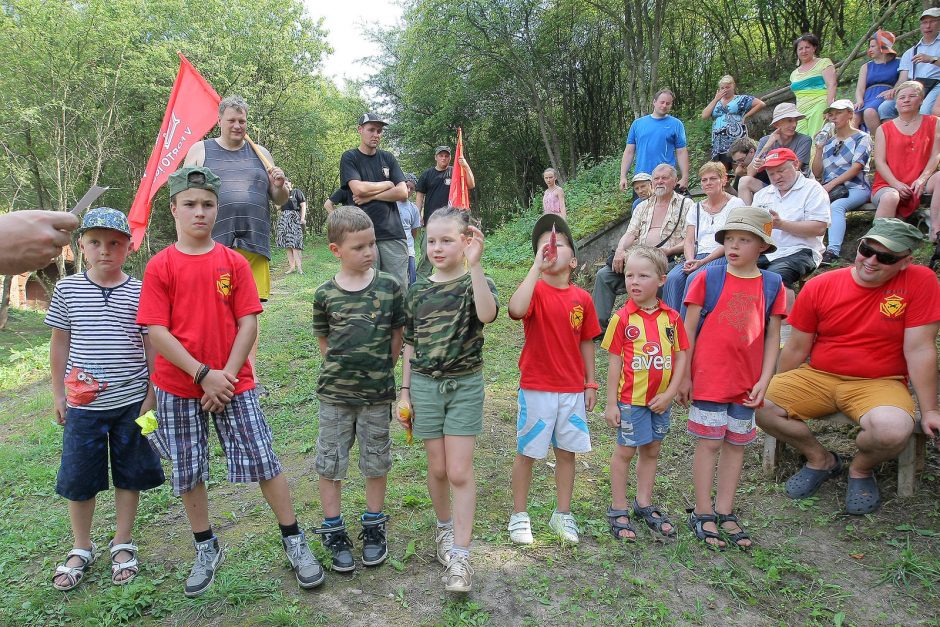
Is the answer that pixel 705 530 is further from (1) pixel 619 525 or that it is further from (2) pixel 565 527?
(2) pixel 565 527

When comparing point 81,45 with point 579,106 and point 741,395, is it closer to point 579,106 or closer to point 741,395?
point 579,106

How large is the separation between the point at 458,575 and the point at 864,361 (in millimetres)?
2883

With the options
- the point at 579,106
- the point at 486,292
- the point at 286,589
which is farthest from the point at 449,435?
the point at 579,106

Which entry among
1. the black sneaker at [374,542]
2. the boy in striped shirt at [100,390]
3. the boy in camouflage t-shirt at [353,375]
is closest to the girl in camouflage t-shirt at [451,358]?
the boy in camouflage t-shirt at [353,375]

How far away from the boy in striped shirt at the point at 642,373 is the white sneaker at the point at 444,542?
3.24ft

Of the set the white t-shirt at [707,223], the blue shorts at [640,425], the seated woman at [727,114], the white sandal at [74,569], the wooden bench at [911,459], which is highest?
the seated woman at [727,114]

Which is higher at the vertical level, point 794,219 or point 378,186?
point 378,186

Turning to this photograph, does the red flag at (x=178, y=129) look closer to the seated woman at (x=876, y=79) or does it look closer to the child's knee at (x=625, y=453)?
the child's knee at (x=625, y=453)

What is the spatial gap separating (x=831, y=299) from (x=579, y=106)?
19.1 meters

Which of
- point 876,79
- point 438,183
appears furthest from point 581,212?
point 876,79

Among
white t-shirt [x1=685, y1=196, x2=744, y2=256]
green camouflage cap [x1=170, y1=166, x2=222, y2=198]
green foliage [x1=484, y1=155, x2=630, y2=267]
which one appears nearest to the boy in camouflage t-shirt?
green camouflage cap [x1=170, y1=166, x2=222, y2=198]

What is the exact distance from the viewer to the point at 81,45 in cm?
1581

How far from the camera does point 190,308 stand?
2.70 meters

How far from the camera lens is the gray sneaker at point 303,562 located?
8.84 ft
